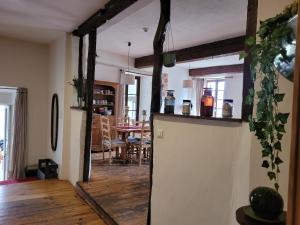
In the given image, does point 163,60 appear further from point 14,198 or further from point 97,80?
point 97,80

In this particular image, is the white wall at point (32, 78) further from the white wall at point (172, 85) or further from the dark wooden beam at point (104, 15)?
the white wall at point (172, 85)

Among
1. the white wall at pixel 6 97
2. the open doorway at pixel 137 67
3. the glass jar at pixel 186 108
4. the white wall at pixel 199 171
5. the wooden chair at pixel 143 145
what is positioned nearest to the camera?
the white wall at pixel 199 171

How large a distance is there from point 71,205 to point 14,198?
0.88 metres

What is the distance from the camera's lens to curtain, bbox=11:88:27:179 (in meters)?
5.09

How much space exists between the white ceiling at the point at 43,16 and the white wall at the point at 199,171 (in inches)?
73.4

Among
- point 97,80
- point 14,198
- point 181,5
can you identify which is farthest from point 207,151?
point 97,80

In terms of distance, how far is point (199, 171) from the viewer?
1.99 metres

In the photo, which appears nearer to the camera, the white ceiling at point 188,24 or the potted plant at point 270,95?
the potted plant at point 270,95

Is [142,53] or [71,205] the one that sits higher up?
[142,53]

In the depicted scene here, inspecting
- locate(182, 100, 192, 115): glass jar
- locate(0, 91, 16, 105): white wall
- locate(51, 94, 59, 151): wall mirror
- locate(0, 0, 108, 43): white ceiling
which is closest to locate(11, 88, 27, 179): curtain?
locate(51, 94, 59, 151): wall mirror

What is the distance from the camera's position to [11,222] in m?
2.86

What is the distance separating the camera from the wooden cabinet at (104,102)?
6371 millimetres

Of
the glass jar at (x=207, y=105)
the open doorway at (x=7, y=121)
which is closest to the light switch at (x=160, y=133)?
the glass jar at (x=207, y=105)

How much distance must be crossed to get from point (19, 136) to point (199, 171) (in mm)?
4424
